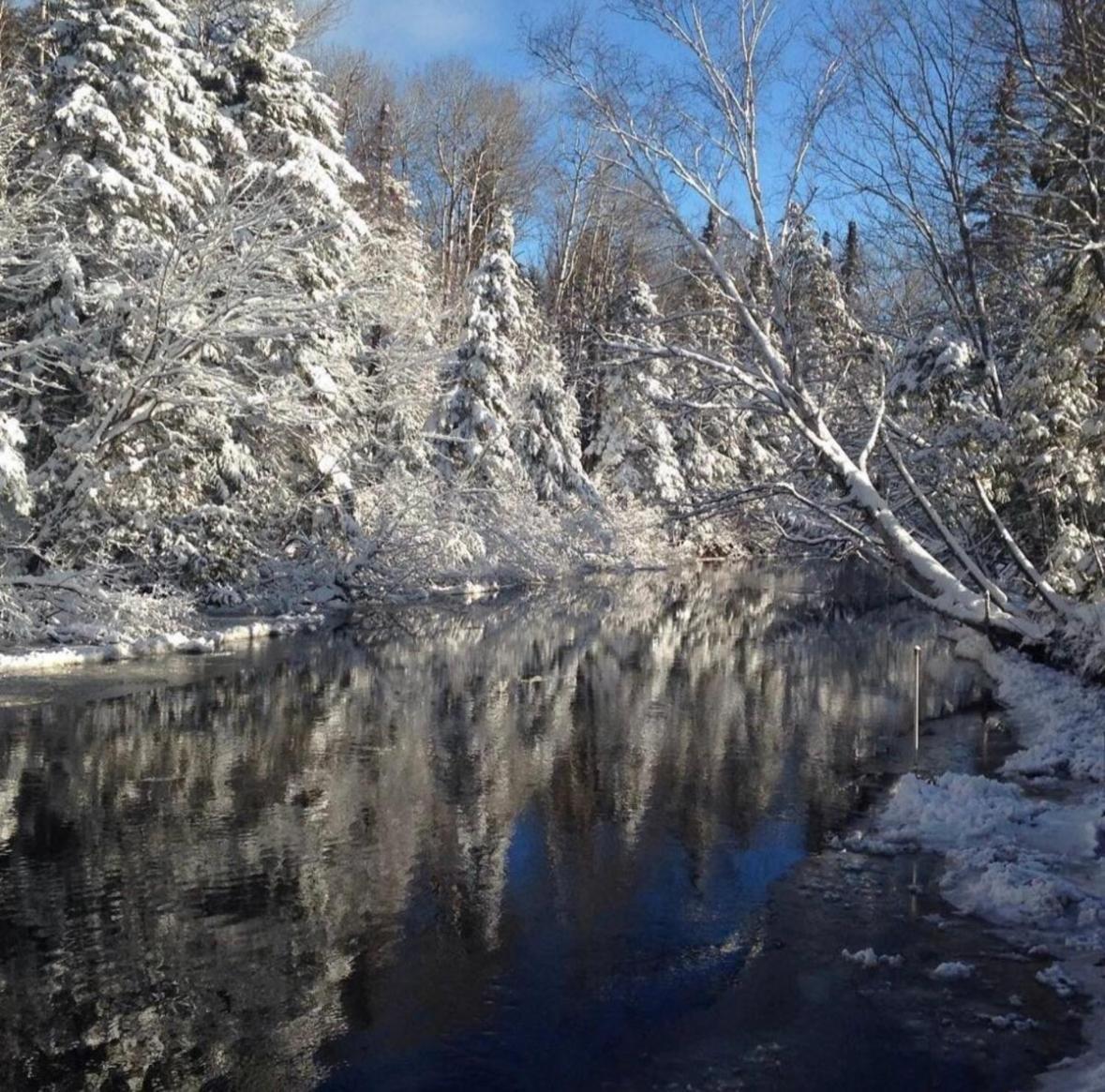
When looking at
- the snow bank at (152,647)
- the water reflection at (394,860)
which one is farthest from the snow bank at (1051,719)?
the snow bank at (152,647)

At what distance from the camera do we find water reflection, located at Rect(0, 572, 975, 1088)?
5715mm

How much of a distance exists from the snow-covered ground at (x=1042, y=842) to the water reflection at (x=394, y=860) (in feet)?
3.09

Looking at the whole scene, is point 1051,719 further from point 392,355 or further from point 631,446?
point 631,446

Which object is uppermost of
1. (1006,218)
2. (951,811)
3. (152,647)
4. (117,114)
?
(117,114)

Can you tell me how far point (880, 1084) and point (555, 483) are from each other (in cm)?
3673

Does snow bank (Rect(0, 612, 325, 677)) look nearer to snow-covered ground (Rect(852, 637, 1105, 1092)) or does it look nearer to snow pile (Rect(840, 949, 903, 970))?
snow-covered ground (Rect(852, 637, 1105, 1092))

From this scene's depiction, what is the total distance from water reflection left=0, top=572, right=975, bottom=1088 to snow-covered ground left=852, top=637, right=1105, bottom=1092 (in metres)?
0.94

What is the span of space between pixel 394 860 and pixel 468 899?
1.01 metres

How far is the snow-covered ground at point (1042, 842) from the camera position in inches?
250

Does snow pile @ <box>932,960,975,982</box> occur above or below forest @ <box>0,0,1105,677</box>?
below

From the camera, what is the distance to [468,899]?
7.74 metres

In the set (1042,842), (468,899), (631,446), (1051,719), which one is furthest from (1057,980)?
(631,446)

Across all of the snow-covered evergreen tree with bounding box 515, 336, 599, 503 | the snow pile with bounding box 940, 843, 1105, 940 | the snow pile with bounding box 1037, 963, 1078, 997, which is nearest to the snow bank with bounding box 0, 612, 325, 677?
the snow pile with bounding box 940, 843, 1105, 940

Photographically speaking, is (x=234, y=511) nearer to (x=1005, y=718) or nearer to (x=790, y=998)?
(x=1005, y=718)
